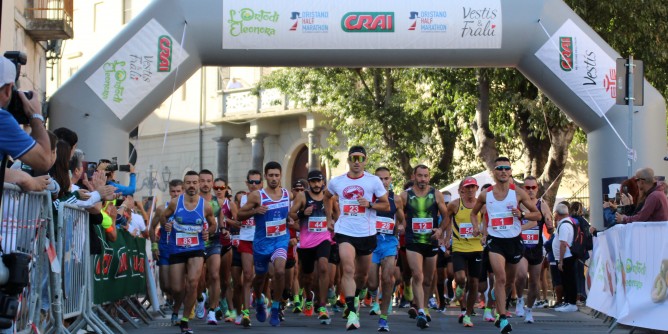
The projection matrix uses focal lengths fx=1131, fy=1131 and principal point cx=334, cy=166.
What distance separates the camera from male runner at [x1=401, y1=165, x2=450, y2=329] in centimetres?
1348

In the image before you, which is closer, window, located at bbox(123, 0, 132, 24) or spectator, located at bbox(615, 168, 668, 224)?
spectator, located at bbox(615, 168, 668, 224)

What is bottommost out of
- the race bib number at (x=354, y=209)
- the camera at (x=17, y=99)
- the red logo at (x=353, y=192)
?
the race bib number at (x=354, y=209)

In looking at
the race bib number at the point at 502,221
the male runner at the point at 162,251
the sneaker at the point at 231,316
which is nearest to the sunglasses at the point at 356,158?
the race bib number at the point at 502,221

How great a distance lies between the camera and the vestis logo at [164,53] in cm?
1705

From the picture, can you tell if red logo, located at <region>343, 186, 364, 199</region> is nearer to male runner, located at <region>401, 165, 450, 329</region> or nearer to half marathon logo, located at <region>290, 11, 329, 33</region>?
male runner, located at <region>401, 165, 450, 329</region>

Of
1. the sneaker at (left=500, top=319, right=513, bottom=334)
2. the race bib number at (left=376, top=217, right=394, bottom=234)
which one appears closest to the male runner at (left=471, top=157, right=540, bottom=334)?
the sneaker at (left=500, top=319, right=513, bottom=334)

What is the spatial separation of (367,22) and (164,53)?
3113 millimetres

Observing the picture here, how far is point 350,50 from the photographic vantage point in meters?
17.2

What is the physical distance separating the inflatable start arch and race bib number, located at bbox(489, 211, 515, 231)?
4827 millimetres

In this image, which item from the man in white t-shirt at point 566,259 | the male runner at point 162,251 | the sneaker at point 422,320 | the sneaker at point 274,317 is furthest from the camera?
the man in white t-shirt at point 566,259

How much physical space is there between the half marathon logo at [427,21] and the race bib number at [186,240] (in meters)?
5.95

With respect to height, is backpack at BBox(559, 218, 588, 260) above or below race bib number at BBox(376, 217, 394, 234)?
below

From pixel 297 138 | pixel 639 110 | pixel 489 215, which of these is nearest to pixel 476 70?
pixel 639 110

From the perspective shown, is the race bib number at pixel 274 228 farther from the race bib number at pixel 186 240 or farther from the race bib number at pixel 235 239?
the race bib number at pixel 235 239
